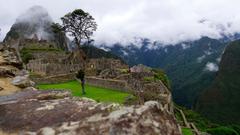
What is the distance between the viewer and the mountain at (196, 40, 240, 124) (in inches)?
5423

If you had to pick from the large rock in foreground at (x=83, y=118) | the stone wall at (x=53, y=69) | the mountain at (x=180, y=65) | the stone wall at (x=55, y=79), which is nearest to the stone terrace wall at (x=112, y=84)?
the stone wall at (x=55, y=79)

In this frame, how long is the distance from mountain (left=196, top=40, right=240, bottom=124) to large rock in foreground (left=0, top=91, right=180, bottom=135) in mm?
123357

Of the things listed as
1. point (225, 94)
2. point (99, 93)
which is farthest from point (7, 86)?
point (225, 94)

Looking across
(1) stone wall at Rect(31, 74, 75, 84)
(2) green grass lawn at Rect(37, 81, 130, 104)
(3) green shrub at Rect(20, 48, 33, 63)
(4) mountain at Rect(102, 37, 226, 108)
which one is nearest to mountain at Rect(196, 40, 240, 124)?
(4) mountain at Rect(102, 37, 226, 108)

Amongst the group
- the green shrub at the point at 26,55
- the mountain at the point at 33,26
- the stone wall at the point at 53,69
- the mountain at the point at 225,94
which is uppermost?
the mountain at the point at 33,26

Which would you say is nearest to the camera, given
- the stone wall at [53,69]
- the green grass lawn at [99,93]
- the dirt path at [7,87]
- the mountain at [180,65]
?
the dirt path at [7,87]

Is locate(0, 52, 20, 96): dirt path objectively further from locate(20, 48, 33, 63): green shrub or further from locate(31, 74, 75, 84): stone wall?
locate(20, 48, 33, 63): green shrub

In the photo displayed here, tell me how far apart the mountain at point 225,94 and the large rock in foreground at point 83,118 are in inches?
4857

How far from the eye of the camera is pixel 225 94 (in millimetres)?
155375

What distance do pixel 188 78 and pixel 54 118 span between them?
167642 millimetres

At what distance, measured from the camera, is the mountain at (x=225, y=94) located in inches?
5423

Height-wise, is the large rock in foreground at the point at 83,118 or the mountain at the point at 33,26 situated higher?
the mountain at the point at 33,26

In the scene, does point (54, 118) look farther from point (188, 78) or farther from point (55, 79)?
point (188, 78)

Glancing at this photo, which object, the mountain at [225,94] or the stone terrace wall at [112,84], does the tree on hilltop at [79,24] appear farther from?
the mountain at [225,94]
